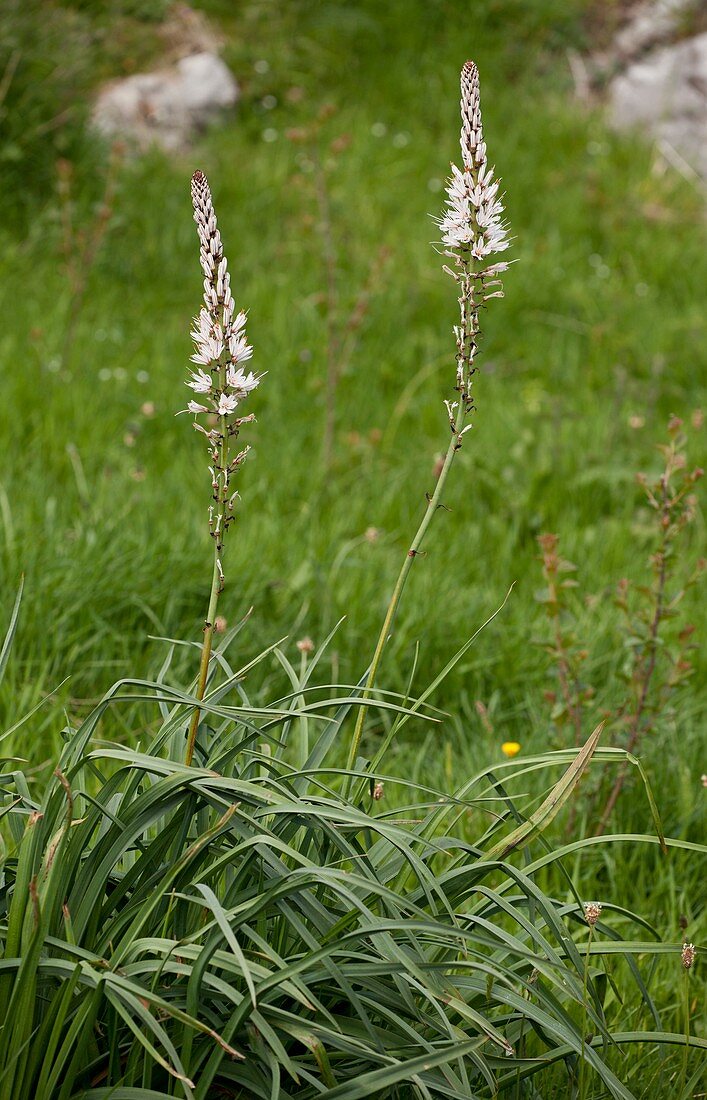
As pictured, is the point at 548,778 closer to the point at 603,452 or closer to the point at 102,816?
the point at 102,816

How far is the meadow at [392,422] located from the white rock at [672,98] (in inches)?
15.0

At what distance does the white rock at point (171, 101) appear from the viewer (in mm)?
6539

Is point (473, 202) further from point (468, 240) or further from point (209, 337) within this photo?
point (209, 337)

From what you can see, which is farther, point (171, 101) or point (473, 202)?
point (171, 101)

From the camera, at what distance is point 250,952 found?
150cm

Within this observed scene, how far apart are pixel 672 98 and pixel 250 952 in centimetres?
749

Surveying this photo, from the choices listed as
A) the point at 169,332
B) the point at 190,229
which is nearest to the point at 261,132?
the point at 190,229

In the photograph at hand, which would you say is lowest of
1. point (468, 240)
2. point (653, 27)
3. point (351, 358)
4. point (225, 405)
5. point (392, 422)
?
point (392, 422)

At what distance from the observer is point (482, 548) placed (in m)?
3.94

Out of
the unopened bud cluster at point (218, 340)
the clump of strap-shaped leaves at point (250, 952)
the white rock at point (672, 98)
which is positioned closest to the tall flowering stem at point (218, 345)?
the unopened bud cluster at point (218, 340)

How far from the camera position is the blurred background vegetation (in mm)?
3156

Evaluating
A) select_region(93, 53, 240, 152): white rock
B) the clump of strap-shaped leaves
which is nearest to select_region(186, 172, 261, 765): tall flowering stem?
the clump of strap-shaped leaves

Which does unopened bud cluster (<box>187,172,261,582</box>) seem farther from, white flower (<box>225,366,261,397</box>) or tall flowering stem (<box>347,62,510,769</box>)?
tall flowering stem (<box>347,62,510,769</box>)

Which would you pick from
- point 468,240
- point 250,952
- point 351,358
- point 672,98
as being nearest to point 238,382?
point 468,240
